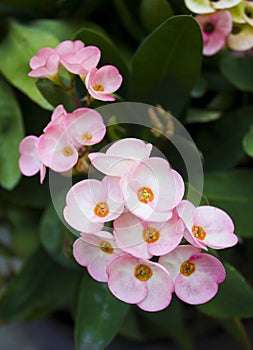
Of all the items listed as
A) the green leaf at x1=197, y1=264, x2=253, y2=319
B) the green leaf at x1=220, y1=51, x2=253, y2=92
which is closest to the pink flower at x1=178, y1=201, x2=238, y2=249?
the green leaf at x1=197, y1=264, x2=253, y2=319

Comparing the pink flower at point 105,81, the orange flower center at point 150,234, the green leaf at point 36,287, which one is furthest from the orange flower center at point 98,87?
the green leaf at point 36,287

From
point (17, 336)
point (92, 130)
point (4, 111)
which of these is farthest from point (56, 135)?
point (17, 336)

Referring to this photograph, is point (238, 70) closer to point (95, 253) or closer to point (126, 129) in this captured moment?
point (126, 129)

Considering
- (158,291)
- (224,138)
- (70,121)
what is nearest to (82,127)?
(70,121)

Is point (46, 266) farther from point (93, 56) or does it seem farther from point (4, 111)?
point (93, 56)

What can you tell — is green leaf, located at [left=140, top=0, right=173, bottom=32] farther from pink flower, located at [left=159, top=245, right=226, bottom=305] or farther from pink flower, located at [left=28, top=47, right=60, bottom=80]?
pink flower, located at [left=159, top=245, right=226, bottom=305]

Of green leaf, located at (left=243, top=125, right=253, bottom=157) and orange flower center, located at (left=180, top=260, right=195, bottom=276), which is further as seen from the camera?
green leaf, located at (left=243, top=125, right=253, bottom=157)

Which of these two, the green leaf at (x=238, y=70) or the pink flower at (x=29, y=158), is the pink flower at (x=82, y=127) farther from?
the green leaf at (x=238, y=70)
